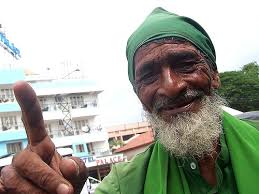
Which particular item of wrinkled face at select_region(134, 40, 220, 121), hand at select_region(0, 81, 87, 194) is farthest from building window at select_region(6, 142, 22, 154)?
hand at select_region(0, 81, 87, 194)

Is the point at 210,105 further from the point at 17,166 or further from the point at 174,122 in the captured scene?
the point at 17,166

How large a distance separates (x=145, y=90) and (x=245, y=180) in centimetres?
63

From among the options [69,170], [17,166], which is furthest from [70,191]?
[17,166]

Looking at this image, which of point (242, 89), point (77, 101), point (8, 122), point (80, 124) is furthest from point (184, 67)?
point (242, 89)

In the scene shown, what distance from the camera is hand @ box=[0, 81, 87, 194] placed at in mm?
1465

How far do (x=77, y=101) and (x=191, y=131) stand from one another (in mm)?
36368

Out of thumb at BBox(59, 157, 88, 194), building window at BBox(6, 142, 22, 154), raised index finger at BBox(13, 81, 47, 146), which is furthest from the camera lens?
building window at BBox(6, 142, 22, 154)

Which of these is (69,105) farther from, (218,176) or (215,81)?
(218,176)

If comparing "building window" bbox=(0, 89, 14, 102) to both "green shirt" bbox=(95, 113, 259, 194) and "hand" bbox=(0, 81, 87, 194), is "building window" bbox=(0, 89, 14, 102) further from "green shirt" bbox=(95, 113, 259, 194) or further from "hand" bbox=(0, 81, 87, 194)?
"hand" bbox=(0, 81, 87, 194)

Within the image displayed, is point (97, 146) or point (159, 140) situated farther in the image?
point (97, 146)

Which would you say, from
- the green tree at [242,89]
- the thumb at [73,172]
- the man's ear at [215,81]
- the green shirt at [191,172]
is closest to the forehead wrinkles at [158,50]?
the man's ear at [215,81]

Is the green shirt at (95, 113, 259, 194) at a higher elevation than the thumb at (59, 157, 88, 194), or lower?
→ lower

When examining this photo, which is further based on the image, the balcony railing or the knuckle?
the balcony railing

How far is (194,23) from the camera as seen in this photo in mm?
2342
